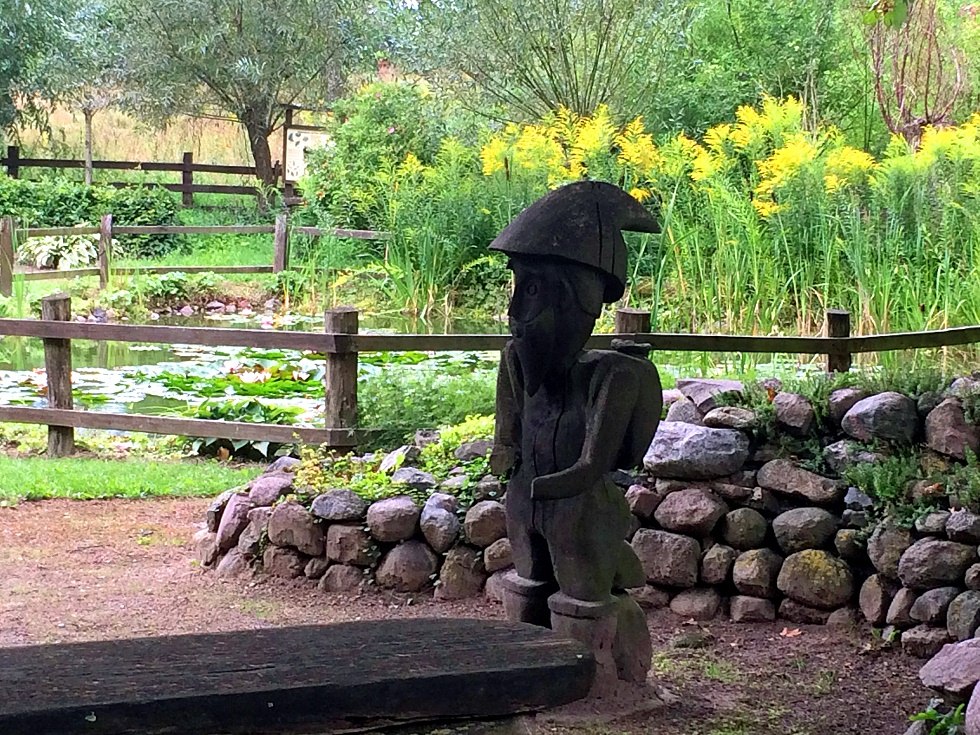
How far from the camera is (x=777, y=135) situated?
31.1 ft

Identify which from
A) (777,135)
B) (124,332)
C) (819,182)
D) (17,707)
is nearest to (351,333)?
(124,332)

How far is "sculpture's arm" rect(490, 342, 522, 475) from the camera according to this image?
3.46m

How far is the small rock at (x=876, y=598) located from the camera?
4.53 meters

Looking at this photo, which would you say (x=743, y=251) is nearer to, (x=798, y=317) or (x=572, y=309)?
(x=798, y=317)

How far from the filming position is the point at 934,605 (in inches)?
170

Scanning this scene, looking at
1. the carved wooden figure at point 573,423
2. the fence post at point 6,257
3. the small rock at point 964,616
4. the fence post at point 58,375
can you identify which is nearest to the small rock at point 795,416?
the small rock at point 964,616

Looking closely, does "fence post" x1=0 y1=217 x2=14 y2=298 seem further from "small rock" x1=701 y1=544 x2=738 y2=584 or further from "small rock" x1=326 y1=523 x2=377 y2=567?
"small rock" x1=701 y1=544 x2=738 y2=584

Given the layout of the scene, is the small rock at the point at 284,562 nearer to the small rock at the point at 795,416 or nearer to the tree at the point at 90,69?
the small rock at the point at 795,416

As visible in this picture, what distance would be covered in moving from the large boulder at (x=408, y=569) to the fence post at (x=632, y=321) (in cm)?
194

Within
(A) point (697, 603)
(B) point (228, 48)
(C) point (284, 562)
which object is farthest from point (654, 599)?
(B) point (228, 48)

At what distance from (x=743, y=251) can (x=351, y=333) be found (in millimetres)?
2863

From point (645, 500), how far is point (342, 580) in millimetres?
1422

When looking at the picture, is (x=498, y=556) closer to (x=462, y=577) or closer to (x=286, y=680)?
(x=462, y=577)

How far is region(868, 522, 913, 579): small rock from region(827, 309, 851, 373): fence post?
5.46ft
